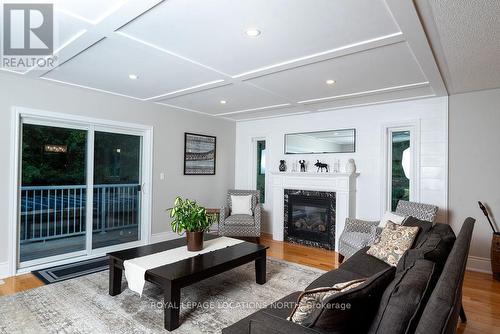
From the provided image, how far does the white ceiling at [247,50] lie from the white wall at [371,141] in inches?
13.3

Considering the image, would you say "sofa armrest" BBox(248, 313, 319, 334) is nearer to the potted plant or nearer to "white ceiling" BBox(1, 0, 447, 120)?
the potted plant

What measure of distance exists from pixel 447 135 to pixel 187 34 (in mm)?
3691

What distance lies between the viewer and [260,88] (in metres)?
3.69

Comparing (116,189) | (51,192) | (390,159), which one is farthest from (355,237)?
(51,192)

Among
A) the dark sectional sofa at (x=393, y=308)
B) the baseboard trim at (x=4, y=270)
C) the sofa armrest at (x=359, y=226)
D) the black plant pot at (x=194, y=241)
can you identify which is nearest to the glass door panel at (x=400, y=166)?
the sofa armrest at (x=359, y=226)

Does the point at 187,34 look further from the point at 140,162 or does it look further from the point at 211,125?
the point at 211,125

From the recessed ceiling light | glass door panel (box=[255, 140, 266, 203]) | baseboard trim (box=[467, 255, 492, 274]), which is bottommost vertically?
baseboard trim (box=[467, 255, 492, 274])

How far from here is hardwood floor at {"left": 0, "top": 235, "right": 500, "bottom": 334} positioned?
8.20 feet

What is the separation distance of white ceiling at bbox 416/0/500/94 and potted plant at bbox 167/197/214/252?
8.24 feet

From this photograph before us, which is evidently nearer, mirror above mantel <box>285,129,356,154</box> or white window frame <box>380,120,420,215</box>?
white window frame <box>380,120,420,215</box>

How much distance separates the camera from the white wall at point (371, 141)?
4.01 m

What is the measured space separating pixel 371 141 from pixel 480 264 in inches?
86.2

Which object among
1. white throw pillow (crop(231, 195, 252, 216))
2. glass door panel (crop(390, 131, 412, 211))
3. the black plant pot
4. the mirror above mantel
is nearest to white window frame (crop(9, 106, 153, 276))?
white throw pillow (crop(231, 195, 252, 216))

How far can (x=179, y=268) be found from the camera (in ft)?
8.28
